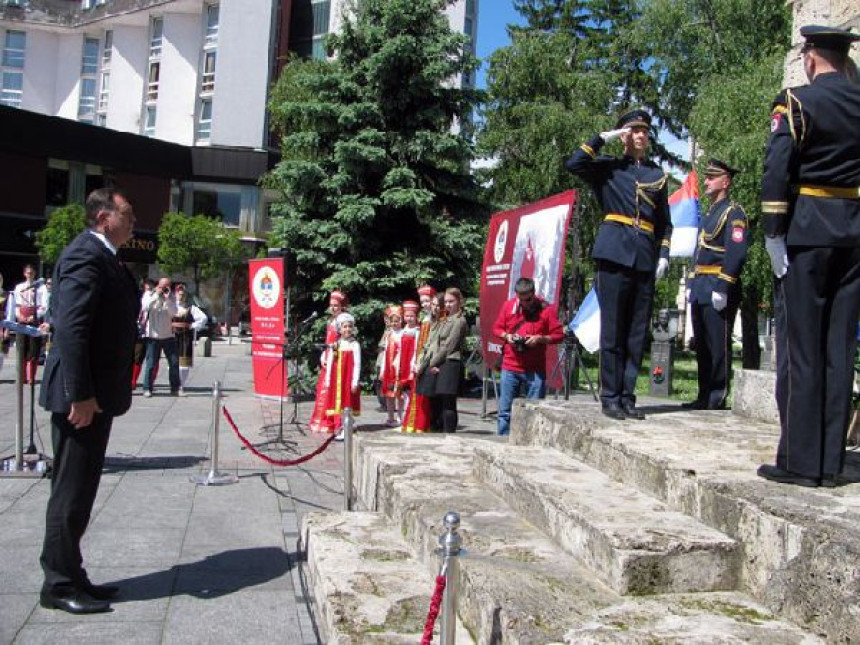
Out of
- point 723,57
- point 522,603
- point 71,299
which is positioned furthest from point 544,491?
point 723,57

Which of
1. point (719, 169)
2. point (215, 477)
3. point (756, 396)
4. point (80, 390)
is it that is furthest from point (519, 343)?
point (80, 390)

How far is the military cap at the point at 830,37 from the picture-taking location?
3.74 m

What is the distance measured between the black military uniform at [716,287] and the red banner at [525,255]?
2813 mm

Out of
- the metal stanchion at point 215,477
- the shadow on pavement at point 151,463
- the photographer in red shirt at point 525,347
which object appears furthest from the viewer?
the photographer in red shirt at point 525,347

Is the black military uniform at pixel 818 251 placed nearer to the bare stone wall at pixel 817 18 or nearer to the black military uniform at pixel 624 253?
the black military uniform at pixel 624 253

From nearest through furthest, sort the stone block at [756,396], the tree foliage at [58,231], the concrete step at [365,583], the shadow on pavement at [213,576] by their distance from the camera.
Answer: the concrete step at [365,583], the shadow on pavement at [213,576], the stone block at [756,396], the tree foliage at [58,231]

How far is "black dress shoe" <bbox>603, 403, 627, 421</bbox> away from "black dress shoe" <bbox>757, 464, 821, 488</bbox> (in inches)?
66.8

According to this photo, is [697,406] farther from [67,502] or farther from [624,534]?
[67,502]

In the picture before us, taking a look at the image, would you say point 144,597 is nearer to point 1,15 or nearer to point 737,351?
point 737,351

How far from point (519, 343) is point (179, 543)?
428 centimetres

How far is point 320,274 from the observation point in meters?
15.5

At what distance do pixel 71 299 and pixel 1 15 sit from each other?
61929 millimetres

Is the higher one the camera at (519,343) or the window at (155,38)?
the window at (155,38)

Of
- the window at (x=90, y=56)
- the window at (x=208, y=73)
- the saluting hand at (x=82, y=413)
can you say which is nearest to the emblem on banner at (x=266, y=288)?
the saluting hand at (x=82, y=413)
